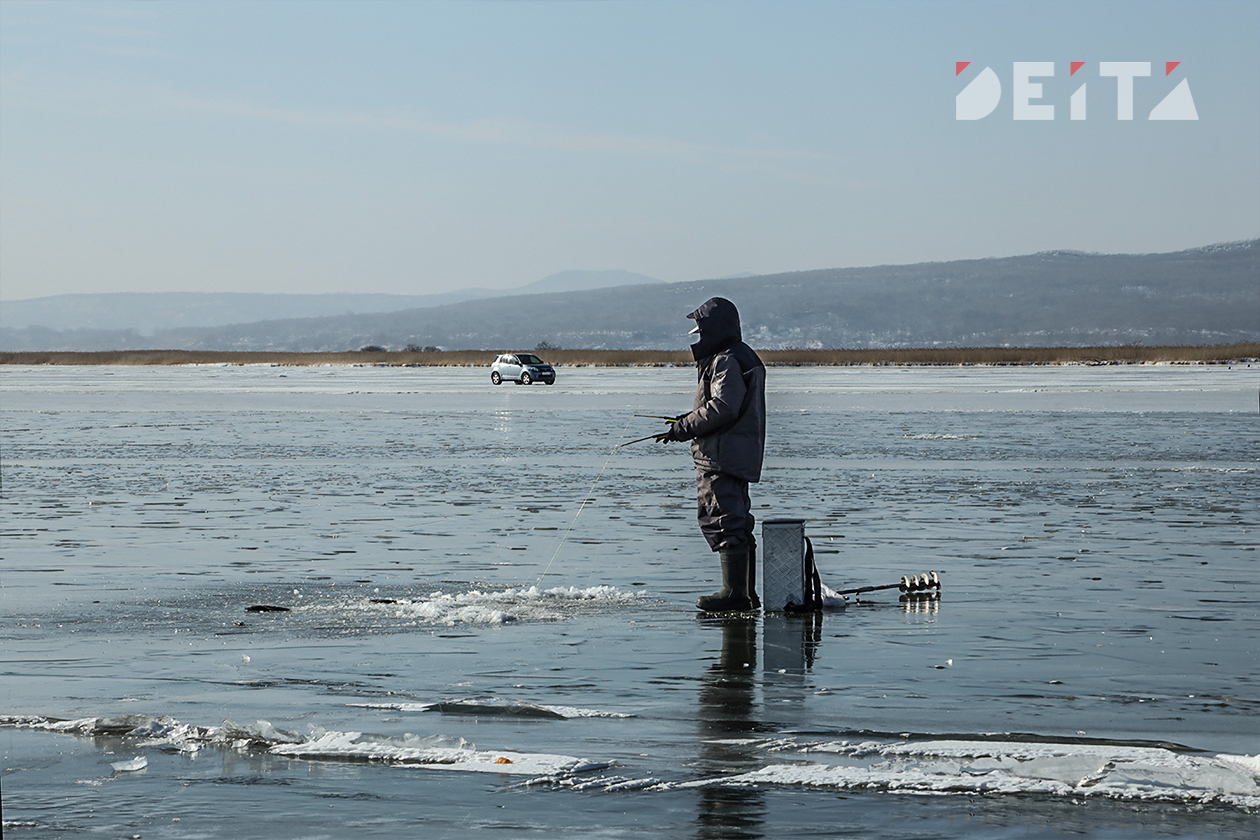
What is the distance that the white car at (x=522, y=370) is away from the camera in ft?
219

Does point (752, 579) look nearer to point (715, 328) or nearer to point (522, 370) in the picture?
point (715, 328)

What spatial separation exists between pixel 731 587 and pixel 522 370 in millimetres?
56672

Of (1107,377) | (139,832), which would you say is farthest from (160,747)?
(1107,377)

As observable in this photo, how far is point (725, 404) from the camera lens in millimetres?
10219

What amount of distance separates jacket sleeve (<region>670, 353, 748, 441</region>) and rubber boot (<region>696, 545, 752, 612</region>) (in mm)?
865

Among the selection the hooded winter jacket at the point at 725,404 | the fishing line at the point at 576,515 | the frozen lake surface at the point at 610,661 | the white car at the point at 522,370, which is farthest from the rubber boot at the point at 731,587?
the white car at the point at 522,370

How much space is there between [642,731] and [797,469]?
15598mm

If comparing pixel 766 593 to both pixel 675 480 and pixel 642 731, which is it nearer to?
pixel 642 731

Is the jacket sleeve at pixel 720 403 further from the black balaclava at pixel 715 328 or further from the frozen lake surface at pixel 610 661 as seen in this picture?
the frozen lake surface at pixel 610 661

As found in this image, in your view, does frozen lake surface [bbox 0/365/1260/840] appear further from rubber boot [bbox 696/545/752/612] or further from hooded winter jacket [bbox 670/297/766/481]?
hooded winter jacket [bbox 670/297/766/481]

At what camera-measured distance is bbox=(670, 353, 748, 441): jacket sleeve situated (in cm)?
1022

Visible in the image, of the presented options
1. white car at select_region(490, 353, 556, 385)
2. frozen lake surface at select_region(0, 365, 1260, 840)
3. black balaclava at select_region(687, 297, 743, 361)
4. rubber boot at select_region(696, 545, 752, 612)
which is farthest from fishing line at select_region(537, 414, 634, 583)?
white car at select_region(490, 353, 556, 385)

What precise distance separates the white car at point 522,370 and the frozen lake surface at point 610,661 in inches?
1763

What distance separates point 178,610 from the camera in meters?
10.9
